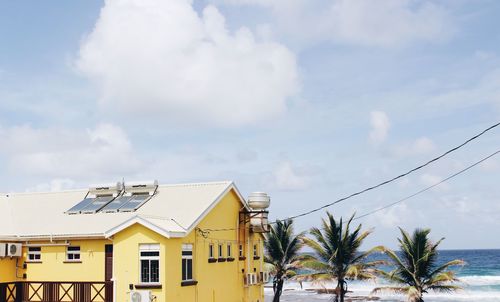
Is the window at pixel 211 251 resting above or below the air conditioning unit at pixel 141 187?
below

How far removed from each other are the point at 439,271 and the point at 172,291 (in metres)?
16.5

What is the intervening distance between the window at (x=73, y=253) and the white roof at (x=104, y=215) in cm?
84

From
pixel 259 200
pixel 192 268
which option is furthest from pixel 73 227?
pixel 259 200

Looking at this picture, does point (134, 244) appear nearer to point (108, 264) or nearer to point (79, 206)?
point (108, 264)

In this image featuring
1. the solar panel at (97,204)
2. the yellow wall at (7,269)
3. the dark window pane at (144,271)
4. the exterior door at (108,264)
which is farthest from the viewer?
the solar panel at (97,204)

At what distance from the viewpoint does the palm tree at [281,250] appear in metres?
41.1

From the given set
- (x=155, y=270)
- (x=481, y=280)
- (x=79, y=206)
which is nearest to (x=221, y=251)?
(x=155, y=270)

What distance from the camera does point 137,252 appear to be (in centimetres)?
2686

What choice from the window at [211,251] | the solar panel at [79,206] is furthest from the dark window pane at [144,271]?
the solar panel at [79,206]

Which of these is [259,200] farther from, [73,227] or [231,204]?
[73,227]

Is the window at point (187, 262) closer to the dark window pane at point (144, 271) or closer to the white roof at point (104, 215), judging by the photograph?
the white roof at point (104, 215)

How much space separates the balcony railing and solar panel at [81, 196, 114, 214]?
4189mm

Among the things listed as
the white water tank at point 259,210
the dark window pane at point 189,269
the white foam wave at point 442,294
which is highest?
the white water tank at point 259,210

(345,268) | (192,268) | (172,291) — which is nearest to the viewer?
(172,291)
